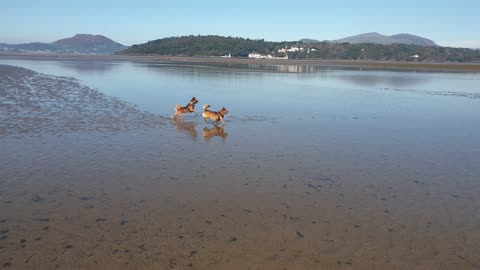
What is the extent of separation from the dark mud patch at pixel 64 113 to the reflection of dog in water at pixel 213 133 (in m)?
1.75

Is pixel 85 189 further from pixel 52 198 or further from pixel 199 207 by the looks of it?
pixel 199 207

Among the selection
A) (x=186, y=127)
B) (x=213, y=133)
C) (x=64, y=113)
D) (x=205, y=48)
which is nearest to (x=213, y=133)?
(x=213, y=133)

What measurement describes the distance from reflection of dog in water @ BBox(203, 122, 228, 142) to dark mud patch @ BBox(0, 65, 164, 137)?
1754 mm

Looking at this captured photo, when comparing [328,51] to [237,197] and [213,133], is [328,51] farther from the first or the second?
[237,197]

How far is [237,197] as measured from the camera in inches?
279

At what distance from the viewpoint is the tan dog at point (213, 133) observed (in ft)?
39.5

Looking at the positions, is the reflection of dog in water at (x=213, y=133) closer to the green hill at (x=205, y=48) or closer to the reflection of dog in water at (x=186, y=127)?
the reflection of dog in water at (x=186, y=127)

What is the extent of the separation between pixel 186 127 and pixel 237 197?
268 inches

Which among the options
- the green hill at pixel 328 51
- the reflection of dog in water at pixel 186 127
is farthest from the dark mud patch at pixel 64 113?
the green hill at pixel 328 51

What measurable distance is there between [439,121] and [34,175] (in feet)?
48.4

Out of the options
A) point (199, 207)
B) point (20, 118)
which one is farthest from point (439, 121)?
point (20, 118)

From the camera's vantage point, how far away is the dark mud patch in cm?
1217

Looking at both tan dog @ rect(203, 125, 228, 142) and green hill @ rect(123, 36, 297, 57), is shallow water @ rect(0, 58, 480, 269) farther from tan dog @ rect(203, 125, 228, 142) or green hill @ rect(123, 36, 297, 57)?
green hill @ rect(123, 36, 297, 57)

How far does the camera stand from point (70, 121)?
13.2 metres
